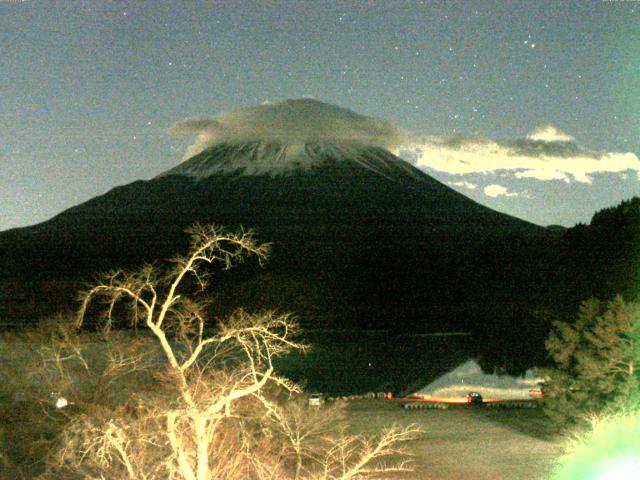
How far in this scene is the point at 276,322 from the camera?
276 inches

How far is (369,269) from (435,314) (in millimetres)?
22075

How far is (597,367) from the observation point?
46.2 ft

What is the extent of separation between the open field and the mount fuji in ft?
80.4

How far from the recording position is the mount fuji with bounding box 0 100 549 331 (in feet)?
201

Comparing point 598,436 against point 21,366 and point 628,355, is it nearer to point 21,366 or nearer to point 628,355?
point 628,355

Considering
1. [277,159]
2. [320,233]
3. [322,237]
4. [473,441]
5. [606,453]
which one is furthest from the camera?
[277,159]

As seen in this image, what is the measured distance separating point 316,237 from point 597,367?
3703 inches

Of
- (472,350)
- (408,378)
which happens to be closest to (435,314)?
(472,350)

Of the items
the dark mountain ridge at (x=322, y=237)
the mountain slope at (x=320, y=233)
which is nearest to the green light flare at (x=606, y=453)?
the dark mountain ridge at (x=322, y=237)

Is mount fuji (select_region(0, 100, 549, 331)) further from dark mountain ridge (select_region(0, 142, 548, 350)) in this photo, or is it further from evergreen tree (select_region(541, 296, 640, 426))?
evergreen tree (select_region(541, 296, 640, 426))

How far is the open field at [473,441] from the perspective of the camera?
40.2 feet

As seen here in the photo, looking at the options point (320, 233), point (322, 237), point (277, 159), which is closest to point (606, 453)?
point (322, 237)

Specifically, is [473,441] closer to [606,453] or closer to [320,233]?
[606,453]

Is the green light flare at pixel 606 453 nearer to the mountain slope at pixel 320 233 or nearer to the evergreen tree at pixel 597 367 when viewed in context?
the evergreen tree at pixel 597 367
